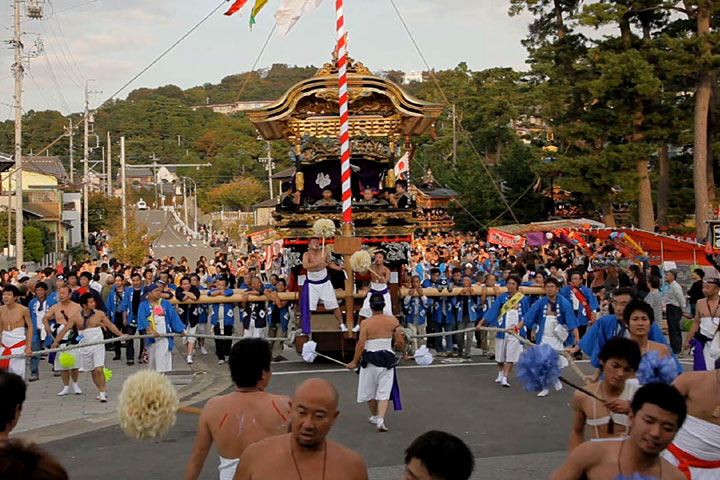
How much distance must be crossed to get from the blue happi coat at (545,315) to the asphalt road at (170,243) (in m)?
38.8

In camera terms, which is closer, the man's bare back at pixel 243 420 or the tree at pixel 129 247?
the man's bare back at pixel 243 420

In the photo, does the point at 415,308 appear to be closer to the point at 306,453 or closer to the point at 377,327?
the point at 377,327

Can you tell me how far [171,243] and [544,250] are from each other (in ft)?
161

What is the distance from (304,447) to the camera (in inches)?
152

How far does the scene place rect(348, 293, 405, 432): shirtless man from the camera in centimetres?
959

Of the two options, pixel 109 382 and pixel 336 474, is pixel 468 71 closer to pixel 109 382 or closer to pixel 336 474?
pixel 109 382

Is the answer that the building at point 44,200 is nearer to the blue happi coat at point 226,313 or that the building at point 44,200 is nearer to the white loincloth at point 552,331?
the blue happi coat at point 226,313

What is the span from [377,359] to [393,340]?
1.89 feet

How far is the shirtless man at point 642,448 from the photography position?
379 centimetres

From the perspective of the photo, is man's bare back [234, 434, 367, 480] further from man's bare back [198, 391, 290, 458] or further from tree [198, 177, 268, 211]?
tree [198, 177, 268, 211]

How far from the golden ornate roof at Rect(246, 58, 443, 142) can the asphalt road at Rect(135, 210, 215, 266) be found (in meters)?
34.9

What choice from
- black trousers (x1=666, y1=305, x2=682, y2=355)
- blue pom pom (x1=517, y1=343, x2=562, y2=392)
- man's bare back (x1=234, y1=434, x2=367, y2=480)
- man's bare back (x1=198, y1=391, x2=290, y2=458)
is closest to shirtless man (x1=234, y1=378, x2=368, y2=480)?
man's bare back (x1=234, y1=434, x2=367, y2=480)

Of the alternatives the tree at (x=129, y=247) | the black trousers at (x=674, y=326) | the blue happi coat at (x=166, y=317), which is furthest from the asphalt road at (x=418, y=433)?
the tree at (x=129, y=247)

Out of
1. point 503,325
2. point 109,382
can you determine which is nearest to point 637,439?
point 503,325
